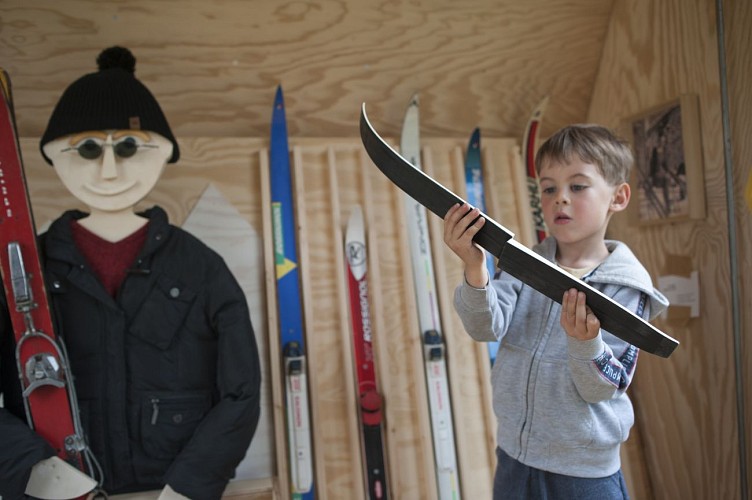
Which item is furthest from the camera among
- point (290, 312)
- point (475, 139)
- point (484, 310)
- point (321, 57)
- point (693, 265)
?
point (475, 139)

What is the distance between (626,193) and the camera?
1.36 meters

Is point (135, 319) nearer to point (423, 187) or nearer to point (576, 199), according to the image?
point (423, 187)

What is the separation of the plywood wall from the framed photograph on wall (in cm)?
46

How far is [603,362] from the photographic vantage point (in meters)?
1.14

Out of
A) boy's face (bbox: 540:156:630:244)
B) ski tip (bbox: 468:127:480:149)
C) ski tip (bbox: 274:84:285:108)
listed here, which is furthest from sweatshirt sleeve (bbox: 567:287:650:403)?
ski tip (bbox: 274:84:285:108)

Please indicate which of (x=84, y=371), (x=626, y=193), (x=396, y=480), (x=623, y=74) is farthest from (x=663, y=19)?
(x=84, y=371)

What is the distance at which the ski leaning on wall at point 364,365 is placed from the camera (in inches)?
82.5

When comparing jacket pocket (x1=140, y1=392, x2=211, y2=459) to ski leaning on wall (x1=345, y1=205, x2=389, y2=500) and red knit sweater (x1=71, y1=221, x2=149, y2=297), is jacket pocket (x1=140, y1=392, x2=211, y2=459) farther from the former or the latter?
ski leaning on wall (x1=345, y1=205, x2=389, y2=500)

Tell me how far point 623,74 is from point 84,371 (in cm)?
224

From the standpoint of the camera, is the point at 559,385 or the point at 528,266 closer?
the point at 528,266

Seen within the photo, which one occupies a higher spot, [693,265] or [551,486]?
[693,265]

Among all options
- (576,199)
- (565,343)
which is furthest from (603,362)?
(576,199)

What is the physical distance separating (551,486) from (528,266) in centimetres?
55

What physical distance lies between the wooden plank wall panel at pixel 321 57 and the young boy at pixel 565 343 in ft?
3.93
